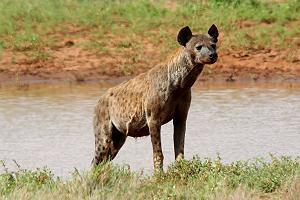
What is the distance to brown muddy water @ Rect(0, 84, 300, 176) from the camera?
45.0 feet

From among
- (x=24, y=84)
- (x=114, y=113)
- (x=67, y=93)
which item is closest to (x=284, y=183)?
(x=114, y=113)

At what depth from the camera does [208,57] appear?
11109 mm

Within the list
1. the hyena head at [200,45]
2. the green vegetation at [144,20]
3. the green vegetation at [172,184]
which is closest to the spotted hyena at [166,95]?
the hyena head at [200,45]

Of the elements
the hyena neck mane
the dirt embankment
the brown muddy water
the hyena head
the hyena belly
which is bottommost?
the dirt embankment

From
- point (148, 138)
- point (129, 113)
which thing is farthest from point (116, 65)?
point (129, 113)

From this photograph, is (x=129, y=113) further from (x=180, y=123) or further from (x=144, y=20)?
(x=144, y=20)

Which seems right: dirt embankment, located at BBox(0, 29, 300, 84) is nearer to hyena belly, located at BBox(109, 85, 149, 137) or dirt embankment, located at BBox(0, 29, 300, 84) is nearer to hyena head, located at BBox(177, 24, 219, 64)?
hyena belly, located at BBox(109, 85, 149, 137)

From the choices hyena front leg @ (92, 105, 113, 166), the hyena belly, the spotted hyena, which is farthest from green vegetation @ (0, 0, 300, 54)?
the spotted hyena

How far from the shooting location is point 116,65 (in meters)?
23.3

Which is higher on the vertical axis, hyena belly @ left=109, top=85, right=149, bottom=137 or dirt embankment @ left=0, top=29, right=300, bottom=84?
hyena belly @ left=109, top=85, right=149, bottom=137

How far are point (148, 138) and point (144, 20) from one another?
9631 mm

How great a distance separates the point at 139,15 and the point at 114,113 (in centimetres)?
1365

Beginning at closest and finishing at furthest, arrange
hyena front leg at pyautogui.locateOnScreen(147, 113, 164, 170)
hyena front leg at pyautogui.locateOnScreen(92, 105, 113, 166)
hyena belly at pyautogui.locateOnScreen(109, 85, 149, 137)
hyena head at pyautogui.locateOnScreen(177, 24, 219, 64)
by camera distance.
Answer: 1. hyena head at pyautogui.locateOnScreen(177, 24, 219, 64)
2. hyena front leg at pyautogui.locateOnScreen(147, 113, 164, 170)
3. hyena belly at pyautogui.locateOnScreen(109, 85, 149, 137)
4. hyena front leg at pyautogui.locateOnScreen(92, 105, 113, 166)

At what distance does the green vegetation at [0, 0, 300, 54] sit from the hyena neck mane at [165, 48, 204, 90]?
A: 39.9ft
